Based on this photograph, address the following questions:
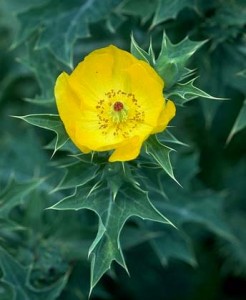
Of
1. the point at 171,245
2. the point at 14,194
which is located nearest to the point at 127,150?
the point at 14,194

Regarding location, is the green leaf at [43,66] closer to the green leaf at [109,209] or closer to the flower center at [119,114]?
the flower center at [119,114]

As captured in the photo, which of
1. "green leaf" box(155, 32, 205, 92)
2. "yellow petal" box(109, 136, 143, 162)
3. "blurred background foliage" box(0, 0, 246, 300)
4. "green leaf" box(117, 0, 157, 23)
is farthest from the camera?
"green leaf" box(117, 0, 157, 23)

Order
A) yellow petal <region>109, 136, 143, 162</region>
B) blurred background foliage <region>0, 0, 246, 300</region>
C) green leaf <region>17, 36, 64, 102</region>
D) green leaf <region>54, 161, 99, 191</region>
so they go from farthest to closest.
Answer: green leaf <region>17, 36, 64, 102</region> → blurred background foliage <region>0, 0, 246, 300</region> → green leaf <region>54, 161, 99, 191</region> → yellow petal <region>109, 136, 143, 162</region>

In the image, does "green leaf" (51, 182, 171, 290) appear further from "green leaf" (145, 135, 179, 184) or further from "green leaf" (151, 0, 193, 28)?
"green leaf" (151, 0, 193, 28)

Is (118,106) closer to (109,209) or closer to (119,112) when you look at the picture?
(119,112)

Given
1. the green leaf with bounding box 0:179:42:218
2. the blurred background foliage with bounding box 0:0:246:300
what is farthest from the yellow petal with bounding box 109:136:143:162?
the green leaf with bounding box 0:179:42:218

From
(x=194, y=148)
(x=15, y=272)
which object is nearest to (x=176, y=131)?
(x=194, y=148)
